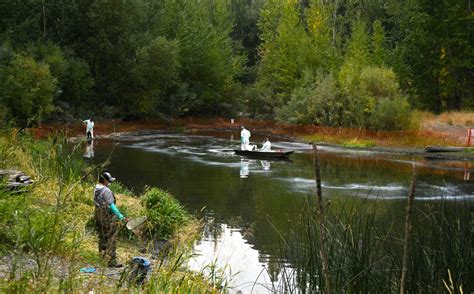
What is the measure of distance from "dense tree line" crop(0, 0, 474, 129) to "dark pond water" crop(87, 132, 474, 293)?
6.90 meters

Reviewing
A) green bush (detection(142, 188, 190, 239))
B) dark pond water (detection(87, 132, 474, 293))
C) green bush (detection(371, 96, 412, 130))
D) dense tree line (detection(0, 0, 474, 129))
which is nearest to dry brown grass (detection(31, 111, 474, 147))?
green bush (detection(371, 96, 412, 130))

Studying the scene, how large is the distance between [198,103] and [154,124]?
21.9 ft

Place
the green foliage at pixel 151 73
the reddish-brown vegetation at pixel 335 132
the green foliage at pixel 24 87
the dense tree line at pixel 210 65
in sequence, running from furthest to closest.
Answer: the green foliage at pixel 151 73 < the dense tree line at pixel 210 65 < the reddish-brown vegetation at pixel 335 132 < the green foliage at pixel 24 87

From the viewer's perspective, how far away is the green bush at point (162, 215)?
549 inches

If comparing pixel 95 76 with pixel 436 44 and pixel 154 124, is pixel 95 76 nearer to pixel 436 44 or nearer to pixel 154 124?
pixel 154 124

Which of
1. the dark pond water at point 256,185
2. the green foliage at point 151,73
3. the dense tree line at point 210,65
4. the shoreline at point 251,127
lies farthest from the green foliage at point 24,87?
the green foliage at point 151,73

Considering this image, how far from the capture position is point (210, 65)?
65750 millimetres

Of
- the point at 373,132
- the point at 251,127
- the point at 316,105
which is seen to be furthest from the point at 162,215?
the point at 251,127

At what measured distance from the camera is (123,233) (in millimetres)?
12805

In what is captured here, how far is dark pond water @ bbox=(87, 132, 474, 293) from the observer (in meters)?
12.9

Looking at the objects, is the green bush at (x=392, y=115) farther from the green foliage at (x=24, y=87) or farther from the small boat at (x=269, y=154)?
the green foliage at (x=24, y=87)

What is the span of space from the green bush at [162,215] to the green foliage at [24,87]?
24.3m

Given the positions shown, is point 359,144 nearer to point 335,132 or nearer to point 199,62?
point 335,132

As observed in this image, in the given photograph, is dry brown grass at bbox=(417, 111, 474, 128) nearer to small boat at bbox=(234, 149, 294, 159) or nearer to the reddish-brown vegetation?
the reddish-brown vegetation
